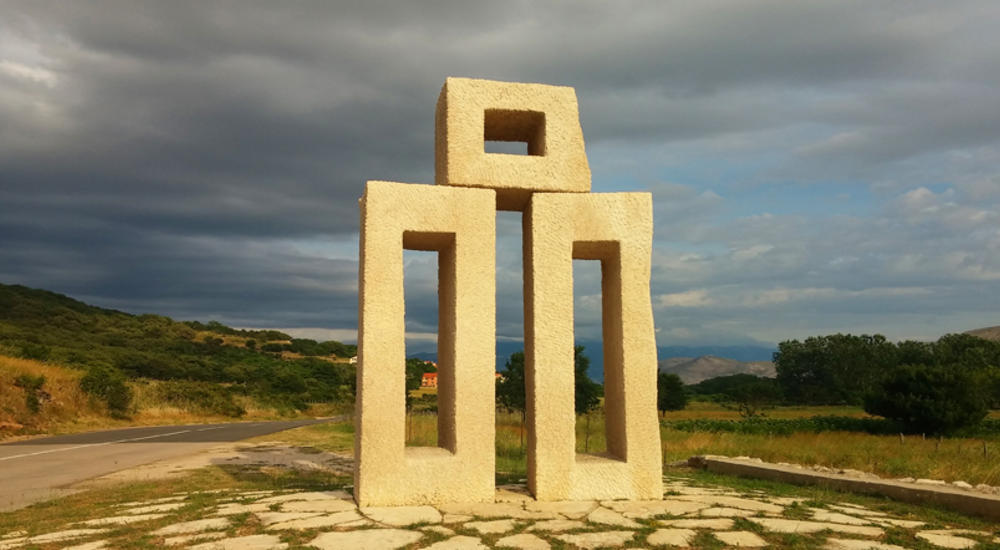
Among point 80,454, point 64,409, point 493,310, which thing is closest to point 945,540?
point 493,310

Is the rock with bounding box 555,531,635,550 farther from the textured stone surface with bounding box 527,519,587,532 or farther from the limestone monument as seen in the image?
the limestone monument

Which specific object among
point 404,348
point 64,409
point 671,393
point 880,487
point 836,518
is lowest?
point 671,393

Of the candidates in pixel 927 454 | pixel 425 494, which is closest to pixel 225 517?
pixel 425 494

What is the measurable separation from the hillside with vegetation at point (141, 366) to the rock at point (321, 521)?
17.9 m

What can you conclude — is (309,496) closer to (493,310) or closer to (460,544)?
(460,544)

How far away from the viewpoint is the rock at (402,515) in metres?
5.32

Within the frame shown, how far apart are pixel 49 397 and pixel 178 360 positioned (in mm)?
28828

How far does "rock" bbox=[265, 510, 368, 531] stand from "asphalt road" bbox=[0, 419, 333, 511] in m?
4.48

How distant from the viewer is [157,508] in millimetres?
6359

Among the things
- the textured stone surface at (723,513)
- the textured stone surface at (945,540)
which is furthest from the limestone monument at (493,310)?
the textured stone surface at (945,540)

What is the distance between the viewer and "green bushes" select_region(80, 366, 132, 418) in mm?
22984

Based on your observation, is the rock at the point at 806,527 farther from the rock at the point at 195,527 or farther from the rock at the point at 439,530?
the rock at the point at 195,527

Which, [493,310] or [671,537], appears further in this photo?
[493,310]

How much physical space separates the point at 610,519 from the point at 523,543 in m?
1.17
